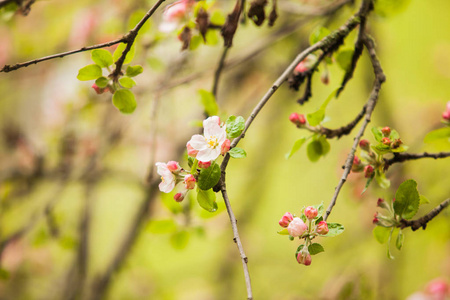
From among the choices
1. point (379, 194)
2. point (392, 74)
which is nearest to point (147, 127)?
point (379, 194)

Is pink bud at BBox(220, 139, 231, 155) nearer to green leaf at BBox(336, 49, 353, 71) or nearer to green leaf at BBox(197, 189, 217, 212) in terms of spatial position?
green leaf at BBox(197, 189, 217, 212)

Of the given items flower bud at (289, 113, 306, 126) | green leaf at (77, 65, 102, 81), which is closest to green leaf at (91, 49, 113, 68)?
green leaf at (77, 65, 102, 81)

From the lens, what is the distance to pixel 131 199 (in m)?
2.92

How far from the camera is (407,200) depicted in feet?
1.78

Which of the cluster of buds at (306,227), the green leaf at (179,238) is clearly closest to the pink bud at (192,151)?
the cluster of buds at (306,227)

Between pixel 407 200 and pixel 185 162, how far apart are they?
0.85 meters

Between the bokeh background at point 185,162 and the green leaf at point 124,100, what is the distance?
42 cm

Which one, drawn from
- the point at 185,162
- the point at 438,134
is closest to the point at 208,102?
the point at 438,134

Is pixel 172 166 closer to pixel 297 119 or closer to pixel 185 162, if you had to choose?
pixel 297 119

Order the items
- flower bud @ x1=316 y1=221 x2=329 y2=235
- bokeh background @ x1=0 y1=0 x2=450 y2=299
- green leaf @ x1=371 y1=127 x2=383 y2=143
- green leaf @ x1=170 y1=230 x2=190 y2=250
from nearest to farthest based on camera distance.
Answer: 1. flower bud @ x1=316 y1=221 x2=329 y2=235
2. green leaf @ x1=371 y1=127 x2=383 y2=143
3. green leaf @ x1=170 y1=230 x2=190 y2=250
4. bokeh background @ x1=0 y1=0 x2=450 y2=299

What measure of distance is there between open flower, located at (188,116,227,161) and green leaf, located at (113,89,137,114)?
0.16 m

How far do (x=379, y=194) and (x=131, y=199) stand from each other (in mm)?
2180

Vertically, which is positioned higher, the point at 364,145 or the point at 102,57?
the point at 102,57

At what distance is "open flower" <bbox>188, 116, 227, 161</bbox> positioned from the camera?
482mm
